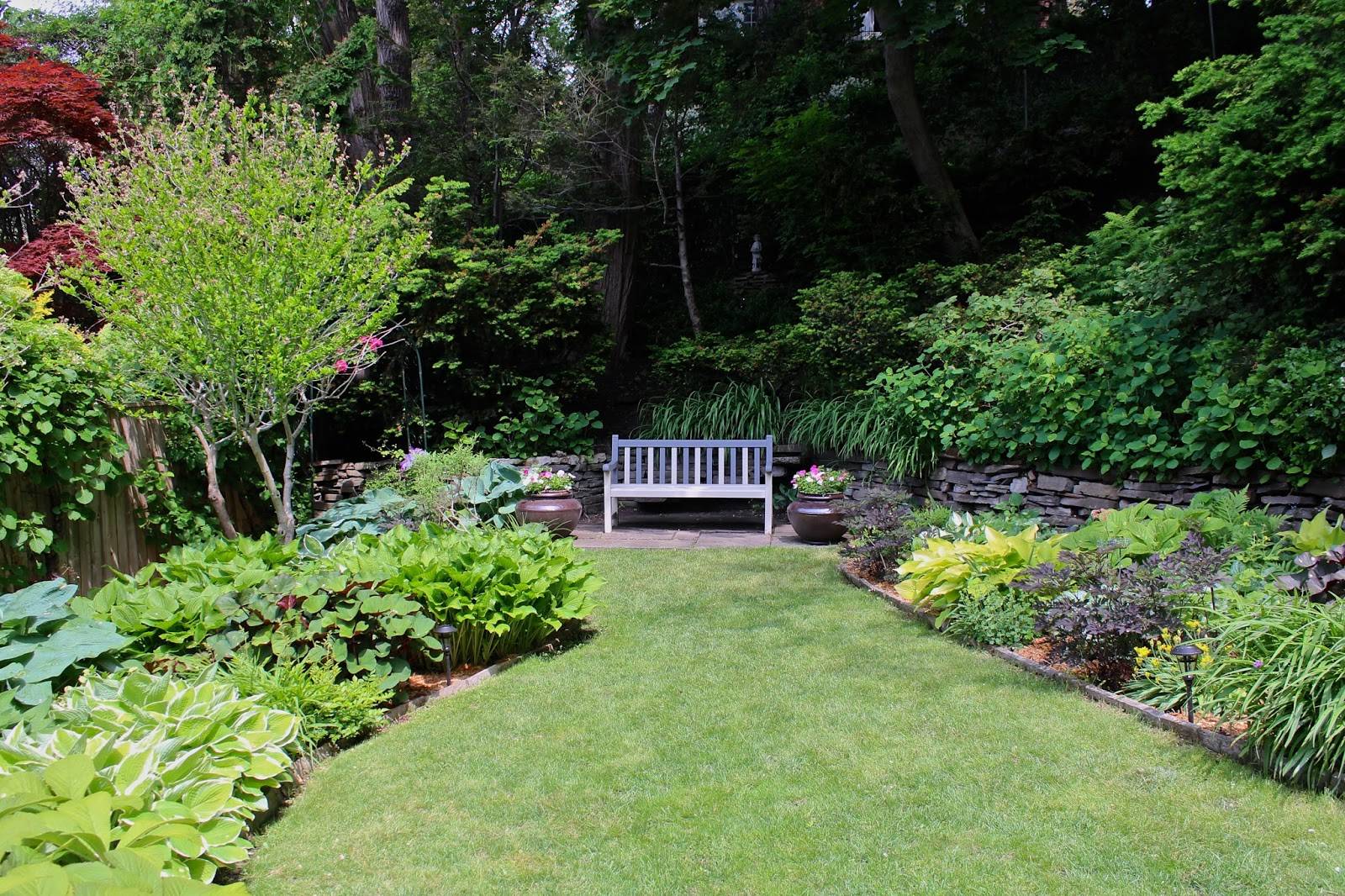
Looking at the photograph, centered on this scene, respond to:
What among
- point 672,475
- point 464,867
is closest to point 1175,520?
point 464,867

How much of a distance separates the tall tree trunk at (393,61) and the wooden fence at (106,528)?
5.93 meters

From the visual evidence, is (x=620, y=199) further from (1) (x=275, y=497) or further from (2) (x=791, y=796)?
(2) (x=791, y=796)

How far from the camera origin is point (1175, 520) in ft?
15.1

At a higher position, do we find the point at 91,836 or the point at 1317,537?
the point at 1317,537

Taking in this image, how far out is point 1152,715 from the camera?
11.7 ft

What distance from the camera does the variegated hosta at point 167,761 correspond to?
231 centimetres

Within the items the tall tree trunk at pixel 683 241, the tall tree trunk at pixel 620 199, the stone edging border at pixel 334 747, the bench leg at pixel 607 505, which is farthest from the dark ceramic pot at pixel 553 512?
the tall tree trunk at pixel 683 241

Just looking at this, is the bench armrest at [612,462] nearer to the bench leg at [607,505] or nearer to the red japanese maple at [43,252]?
the bench leg at [607,505]

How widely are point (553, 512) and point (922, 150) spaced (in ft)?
19.3

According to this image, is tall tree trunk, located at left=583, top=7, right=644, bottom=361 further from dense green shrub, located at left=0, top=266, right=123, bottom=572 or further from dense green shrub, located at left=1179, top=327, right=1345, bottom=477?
dense green shrub, located at left=1179, top=327, right=1345, bottom=477

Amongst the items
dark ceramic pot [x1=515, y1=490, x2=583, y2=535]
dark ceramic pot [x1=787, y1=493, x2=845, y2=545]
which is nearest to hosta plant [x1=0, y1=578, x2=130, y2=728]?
dark ceramic pot [x1=515, y1=490, x2=583, y2=535]

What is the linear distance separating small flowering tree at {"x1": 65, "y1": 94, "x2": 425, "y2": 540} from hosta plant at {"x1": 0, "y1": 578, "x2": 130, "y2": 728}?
76.9 inches

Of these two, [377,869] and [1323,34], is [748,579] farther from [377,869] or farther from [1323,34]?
[1323,34]

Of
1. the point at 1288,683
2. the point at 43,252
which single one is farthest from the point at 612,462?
the point at 1288,683
